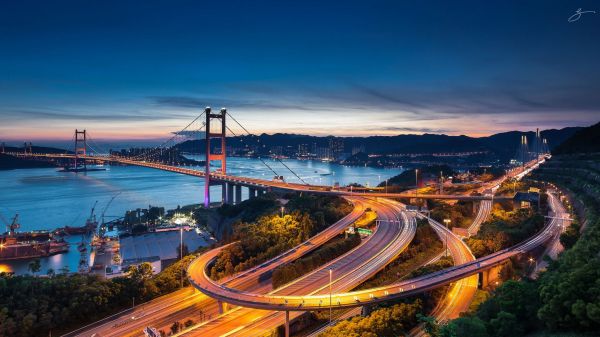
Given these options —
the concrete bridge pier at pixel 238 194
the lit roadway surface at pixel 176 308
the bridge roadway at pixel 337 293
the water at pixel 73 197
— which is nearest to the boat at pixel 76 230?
the water at pixel 73 197

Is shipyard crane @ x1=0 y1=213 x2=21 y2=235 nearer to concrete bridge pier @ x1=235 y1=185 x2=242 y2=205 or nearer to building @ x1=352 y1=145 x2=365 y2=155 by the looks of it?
concrete bridge pier @ x1=235 y1=185 x2=242 y2=205

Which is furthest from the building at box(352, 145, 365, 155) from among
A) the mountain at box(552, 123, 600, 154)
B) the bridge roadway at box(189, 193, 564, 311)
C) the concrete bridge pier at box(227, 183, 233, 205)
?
the bridge roadway at box(189, 193, 564, 311)

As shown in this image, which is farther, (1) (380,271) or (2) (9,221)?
(2) (9,221)

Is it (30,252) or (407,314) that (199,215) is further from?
(407,314)

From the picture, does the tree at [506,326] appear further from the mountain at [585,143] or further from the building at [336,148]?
the building at [336,148]

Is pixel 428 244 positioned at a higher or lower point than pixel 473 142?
lower

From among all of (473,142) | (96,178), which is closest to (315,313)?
(96,178)

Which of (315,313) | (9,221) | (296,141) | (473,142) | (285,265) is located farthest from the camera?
(296,141)
